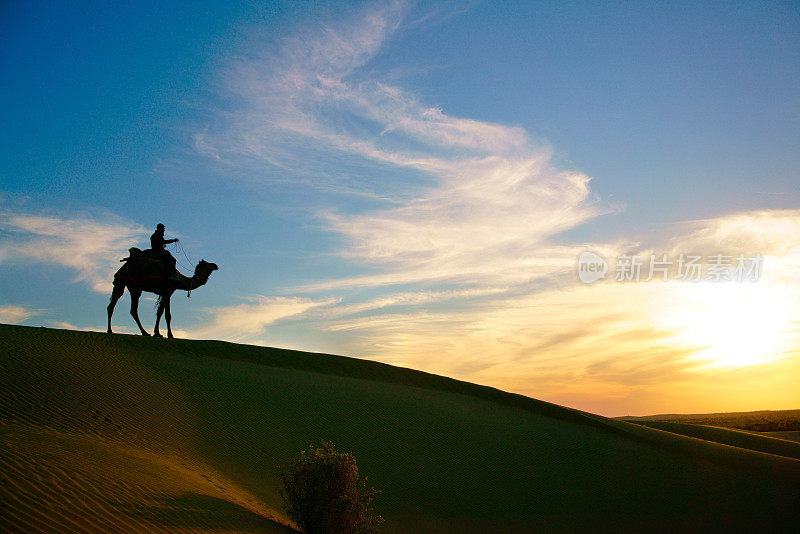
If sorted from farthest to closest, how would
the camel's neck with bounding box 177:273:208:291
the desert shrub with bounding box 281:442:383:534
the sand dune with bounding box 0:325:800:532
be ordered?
the camel's neck with bounding box 177:273:208:291 → the desert shrub with bounding box 281:442:383:534 → the sand dune with bounding box 0:325:800:532

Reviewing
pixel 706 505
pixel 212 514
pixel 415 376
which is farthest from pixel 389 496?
pixel 415 376

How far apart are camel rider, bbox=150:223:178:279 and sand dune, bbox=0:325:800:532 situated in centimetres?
300

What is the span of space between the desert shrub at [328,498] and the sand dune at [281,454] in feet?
1.60

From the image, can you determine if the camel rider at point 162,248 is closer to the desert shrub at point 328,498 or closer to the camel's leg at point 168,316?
the camel's leg at point 168,316

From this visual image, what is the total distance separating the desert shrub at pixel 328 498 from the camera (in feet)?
32.1

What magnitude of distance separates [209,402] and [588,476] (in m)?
11.7

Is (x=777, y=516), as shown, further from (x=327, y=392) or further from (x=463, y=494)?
(x=327, y=392)

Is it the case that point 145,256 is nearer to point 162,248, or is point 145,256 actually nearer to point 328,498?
point 162,248

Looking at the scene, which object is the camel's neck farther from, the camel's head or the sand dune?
the sand dune

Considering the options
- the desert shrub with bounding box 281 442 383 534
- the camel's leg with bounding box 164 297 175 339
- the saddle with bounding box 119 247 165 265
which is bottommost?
the desert shrub with bounding box 281 442 383 534

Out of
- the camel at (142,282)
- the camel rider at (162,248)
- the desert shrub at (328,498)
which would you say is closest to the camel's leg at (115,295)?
the camel at (142,282)

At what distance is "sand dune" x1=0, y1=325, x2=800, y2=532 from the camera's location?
8.42 meters

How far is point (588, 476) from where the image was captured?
57.6 feet

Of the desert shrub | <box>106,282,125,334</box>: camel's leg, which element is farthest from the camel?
the desert shrub
